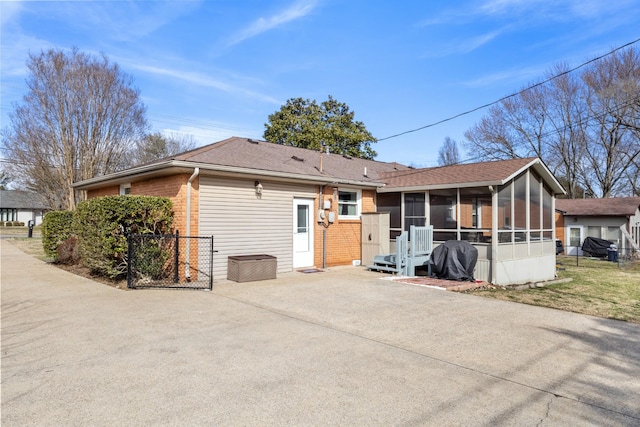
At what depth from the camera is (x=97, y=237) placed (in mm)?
8977

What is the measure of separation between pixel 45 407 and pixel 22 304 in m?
4.87

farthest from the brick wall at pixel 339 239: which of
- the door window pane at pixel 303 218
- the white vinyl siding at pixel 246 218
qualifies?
the white vinyl siding at pixel 246 218

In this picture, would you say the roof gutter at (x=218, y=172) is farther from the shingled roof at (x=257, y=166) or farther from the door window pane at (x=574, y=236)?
the door window pane at (x=574, y=236)

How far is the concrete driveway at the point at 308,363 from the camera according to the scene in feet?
10.4

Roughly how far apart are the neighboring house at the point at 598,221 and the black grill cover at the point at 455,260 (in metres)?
16.4

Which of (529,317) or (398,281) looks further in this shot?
(398,281)

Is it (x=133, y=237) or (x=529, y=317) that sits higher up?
(x=133, y=237)

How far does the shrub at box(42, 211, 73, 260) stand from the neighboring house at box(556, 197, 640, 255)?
25755 mm

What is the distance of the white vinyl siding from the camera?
978 centimetres

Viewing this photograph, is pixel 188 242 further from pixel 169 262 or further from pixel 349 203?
pixel 349 203

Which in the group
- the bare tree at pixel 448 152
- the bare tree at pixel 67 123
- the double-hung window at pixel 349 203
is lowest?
the double-hung window at pixel 349 203

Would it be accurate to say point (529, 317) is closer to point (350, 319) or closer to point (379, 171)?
point (350, 319)

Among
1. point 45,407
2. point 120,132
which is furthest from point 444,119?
point 120,132

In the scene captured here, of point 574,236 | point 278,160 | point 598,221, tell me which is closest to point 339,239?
point 278,160
